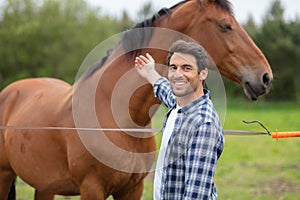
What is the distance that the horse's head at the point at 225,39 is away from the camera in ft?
11.2

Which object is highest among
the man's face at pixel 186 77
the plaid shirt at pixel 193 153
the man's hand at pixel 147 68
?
the man's hand at pixel 147 68

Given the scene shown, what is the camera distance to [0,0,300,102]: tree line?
2833 centimetres

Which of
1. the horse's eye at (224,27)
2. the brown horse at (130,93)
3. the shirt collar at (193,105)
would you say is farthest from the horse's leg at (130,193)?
the shirt collar at (193,105)

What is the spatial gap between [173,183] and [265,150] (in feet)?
29.9

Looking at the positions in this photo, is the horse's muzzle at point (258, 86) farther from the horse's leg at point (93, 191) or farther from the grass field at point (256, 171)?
the horse's leg at point (93, 191)

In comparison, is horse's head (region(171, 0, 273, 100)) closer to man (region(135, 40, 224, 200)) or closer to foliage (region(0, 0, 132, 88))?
man (region(135, 40, 224, 200))

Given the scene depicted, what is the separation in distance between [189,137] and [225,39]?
1521mm

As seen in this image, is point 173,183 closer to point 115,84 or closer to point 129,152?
point 129,152

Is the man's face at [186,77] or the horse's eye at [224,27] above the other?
the horse's eye at [224,27]

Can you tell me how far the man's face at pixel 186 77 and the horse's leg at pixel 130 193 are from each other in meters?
1.60

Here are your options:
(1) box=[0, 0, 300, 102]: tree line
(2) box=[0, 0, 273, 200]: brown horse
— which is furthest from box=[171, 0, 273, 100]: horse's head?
(1) box=[0, 0, 300, 102]: tree line

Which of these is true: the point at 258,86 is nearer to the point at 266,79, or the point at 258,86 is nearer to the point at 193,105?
the point at 266,79

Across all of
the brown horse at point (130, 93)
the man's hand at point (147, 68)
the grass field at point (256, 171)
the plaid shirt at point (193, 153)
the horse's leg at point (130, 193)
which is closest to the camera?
the plaid shirt at point (193, 153)

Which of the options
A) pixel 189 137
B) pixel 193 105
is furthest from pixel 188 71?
pixel 189 137
